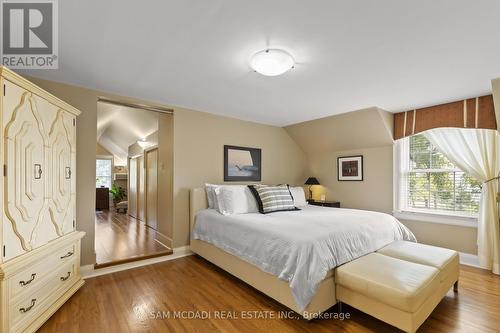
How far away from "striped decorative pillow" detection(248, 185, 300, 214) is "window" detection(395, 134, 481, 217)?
6.52 feet

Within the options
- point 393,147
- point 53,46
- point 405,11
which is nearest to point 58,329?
point 53,46

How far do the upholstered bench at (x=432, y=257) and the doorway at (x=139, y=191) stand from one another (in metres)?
2.88

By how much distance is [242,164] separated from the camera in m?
4.34

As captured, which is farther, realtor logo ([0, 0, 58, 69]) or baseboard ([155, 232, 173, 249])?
baseboard ([155, 232, 173, 249])

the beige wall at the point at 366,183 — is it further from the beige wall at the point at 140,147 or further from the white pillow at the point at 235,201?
the beige wall at the point at 140,147

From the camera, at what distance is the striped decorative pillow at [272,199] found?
3305 mm

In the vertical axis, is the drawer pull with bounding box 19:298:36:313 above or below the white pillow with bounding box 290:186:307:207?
below

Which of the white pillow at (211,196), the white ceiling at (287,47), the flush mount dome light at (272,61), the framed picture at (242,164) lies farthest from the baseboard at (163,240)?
the flush mount dome light at (272,61)

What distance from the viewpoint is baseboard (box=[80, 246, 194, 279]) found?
279 centimetres

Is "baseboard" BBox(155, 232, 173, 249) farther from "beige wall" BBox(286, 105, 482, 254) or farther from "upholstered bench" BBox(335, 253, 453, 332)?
"beige wall" BBox(286, 105, 482, 254)

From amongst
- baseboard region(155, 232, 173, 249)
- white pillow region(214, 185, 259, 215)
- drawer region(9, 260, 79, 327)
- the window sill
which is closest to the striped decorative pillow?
white pillow region(214, 185, 259, 215)

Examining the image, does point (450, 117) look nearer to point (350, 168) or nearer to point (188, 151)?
point (350, 168)

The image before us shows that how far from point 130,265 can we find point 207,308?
1.50 meters

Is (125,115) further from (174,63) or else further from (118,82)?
(174,63)
